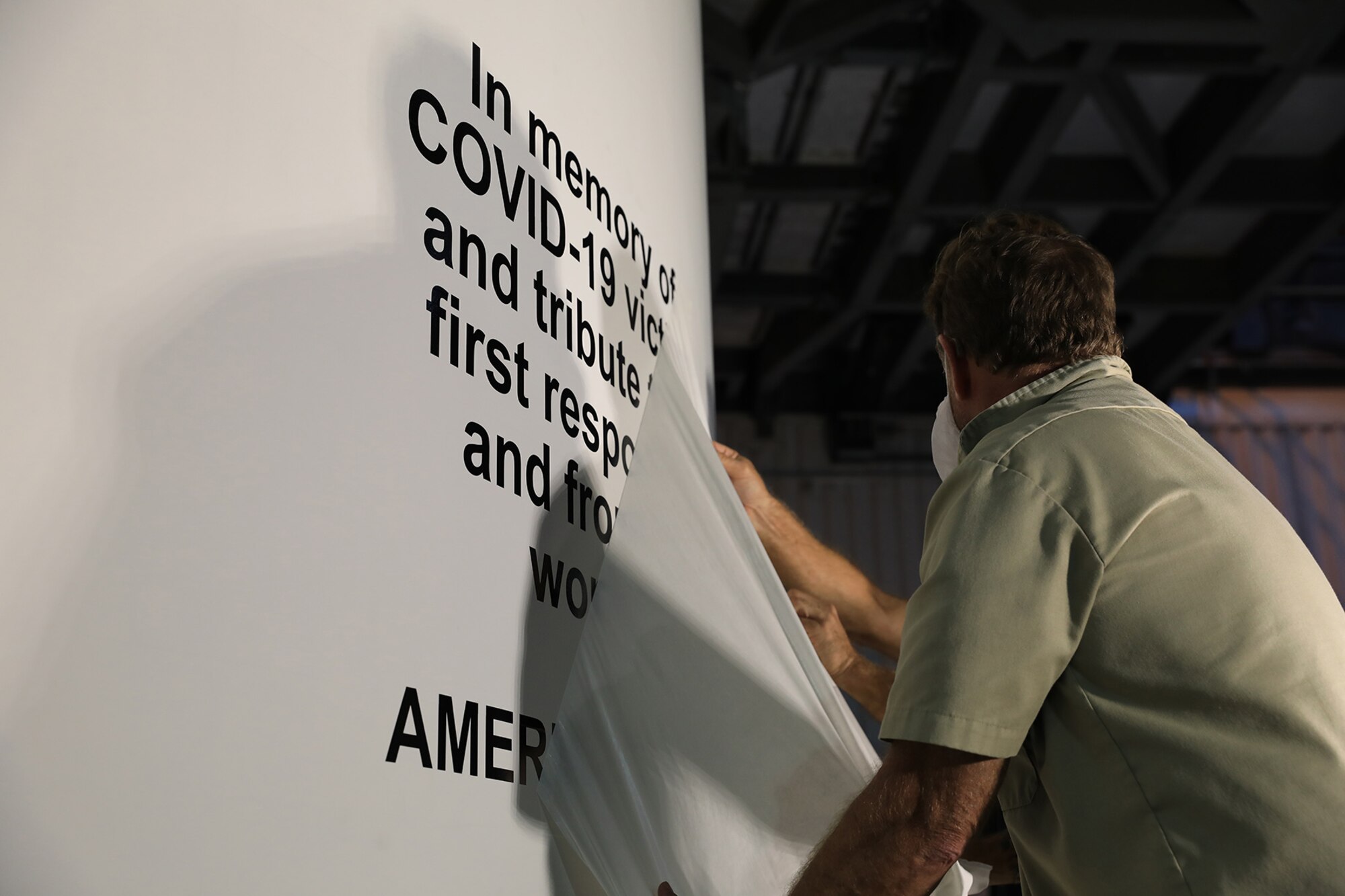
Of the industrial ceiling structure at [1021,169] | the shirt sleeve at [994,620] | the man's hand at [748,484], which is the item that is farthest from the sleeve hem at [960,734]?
the industrial ceiling structure at [1021,169]

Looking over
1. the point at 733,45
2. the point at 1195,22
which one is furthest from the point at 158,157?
the point at 1195,22

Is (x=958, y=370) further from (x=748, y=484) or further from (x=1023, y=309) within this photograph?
(x=748, y=484)

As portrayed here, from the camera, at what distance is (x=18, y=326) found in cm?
48

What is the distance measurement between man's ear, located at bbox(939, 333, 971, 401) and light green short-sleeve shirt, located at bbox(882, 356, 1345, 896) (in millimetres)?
152

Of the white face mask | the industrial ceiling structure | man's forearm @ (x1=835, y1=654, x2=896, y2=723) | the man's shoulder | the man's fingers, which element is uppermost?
the industrial ceiling structure

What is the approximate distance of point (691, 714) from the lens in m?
0.89

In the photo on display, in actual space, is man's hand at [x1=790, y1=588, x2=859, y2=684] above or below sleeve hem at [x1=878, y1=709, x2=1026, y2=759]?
above

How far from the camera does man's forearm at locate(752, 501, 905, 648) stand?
1.51 meters

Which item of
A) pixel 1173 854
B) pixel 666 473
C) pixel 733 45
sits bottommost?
pixel 1173 854

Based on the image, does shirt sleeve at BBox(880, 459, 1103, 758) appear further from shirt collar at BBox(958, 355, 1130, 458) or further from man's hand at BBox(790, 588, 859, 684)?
man's hand at BBox(790, 588, 859, 684)

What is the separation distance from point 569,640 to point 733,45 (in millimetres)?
3001

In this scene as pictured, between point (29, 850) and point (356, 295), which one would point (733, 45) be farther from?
point (29, 850)

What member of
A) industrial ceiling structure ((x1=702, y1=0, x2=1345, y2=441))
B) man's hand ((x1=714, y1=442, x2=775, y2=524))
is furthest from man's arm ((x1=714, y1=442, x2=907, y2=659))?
industrial ceiling structure ((x1=702, y1=0, x2=1345, y2=441))

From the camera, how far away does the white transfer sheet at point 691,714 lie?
2.81ft
